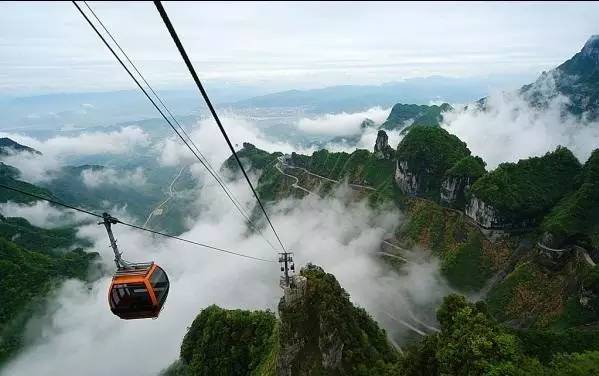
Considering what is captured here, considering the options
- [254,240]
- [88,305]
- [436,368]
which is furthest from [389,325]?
[88,305]

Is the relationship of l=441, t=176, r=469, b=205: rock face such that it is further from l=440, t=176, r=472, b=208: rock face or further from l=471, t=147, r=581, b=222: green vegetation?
l=471, t=147, r=581, b=222: green vegetation

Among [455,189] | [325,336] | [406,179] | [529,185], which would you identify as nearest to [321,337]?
[325,336]

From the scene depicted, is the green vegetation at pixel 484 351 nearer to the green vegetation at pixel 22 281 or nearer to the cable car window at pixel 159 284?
the cable car window at pixel 159 284

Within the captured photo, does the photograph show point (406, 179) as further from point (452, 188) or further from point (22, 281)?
point (22, 281)

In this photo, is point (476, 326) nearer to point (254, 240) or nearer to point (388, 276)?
point (388, 276)

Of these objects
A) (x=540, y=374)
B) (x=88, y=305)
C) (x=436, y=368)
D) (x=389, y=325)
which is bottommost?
(x=88, y=305)

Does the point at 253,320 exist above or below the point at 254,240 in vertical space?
above

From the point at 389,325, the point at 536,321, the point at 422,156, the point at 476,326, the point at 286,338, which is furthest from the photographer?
the point at 422,156
